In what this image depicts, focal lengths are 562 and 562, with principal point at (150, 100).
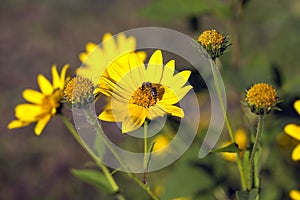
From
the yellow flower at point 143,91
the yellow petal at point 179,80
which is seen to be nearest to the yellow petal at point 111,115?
the yellow flower at point 143,91

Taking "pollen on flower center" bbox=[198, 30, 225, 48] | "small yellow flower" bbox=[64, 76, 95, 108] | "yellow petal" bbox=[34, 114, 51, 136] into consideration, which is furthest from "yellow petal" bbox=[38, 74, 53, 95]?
"pollen on flower center" bbox=[198, 30, 225, 48]

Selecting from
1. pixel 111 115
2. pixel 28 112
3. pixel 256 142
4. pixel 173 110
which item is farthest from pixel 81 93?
pixel 28 112

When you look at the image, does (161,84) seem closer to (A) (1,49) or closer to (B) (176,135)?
(B) (176,135)

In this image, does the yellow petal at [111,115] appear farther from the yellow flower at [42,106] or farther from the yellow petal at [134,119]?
the yellow flower at [42,106]

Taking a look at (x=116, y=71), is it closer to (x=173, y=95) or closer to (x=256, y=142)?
(x=173, y=95)

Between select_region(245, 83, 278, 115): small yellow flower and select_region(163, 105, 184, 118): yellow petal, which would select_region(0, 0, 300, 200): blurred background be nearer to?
select_region(245, 83, 278, 115): small yellow flower
